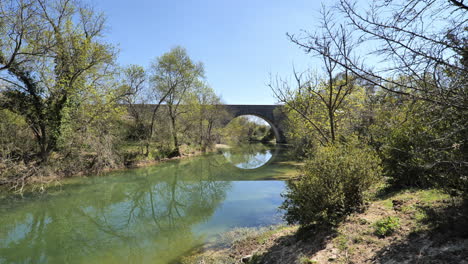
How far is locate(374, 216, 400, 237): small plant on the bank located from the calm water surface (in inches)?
137

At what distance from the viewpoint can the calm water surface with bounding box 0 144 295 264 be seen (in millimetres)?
5695

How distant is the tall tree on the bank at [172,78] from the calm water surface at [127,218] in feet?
32.9

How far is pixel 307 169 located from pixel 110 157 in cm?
1173

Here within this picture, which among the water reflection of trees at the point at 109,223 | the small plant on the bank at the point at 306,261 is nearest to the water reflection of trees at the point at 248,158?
the water reflection of trees at the point at 109,223

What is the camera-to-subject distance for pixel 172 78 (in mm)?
21656

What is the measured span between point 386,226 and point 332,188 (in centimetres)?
89

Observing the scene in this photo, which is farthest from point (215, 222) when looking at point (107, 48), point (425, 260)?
point (107, 48)

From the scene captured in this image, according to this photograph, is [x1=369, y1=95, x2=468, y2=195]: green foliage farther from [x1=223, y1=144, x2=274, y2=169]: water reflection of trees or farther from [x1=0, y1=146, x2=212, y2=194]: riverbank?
[x1=223, y1=144, x2=274, y2=169]: water reflection of trees

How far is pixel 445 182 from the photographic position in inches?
130

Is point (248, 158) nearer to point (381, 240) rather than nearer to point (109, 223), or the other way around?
point (109, 223)

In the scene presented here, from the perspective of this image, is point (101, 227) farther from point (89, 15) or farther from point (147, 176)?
point (89, 15)

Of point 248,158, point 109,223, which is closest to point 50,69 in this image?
point 109,223

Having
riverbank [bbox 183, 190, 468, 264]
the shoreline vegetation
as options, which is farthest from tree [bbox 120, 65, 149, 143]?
riverbank [bbox 183, 190, 468, 264]

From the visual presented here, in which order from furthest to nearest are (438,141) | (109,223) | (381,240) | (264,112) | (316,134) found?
(264,112)
(316,134)
(109,223)
(381,240)
(438,141)
